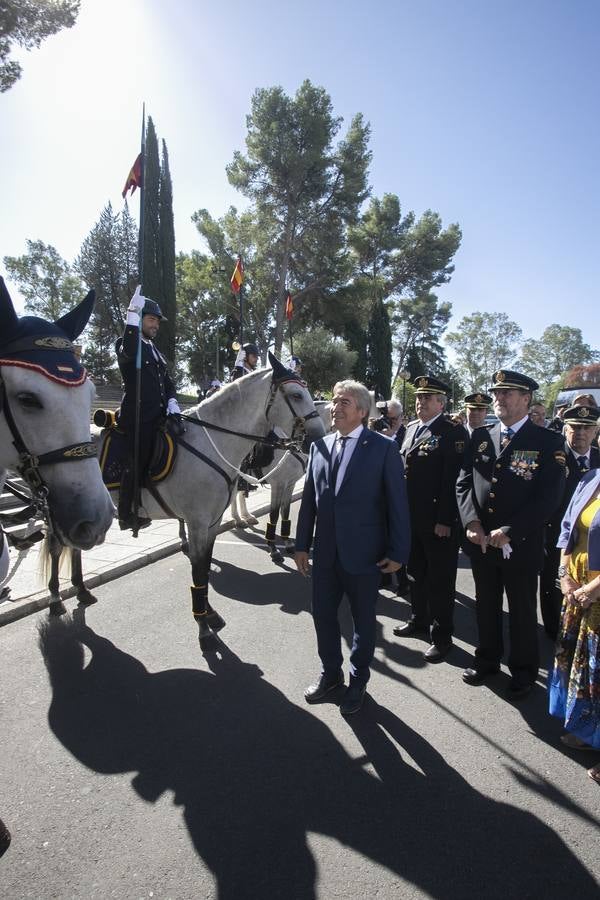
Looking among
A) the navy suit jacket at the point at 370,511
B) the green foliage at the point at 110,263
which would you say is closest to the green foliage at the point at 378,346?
the green foliage at the point at 110,263

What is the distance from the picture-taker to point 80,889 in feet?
6.51

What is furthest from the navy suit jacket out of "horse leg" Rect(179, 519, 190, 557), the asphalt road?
"horse leg" Rect(179, 519, 190, 557)

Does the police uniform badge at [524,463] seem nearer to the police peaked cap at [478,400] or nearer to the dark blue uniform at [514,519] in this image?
the dark blue uniform at [514,519]

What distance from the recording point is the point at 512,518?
134 inches

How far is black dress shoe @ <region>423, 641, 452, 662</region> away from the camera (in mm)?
4016

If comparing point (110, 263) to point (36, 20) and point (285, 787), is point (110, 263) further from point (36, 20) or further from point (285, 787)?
point (285, 787)

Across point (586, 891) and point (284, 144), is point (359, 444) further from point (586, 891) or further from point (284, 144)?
point (284, 144)

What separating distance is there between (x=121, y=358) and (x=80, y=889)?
3716 millimetres

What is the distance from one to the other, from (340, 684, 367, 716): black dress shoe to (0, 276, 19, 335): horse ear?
2978 mm

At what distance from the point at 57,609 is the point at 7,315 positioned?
3.70m

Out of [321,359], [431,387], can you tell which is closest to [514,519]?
[431,387]

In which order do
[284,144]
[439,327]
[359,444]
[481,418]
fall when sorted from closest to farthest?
[359,444] < [481,418] < [284,144] < [439,327]

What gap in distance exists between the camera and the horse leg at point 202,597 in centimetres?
418

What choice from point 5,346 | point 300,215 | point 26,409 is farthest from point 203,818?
point 300,215
